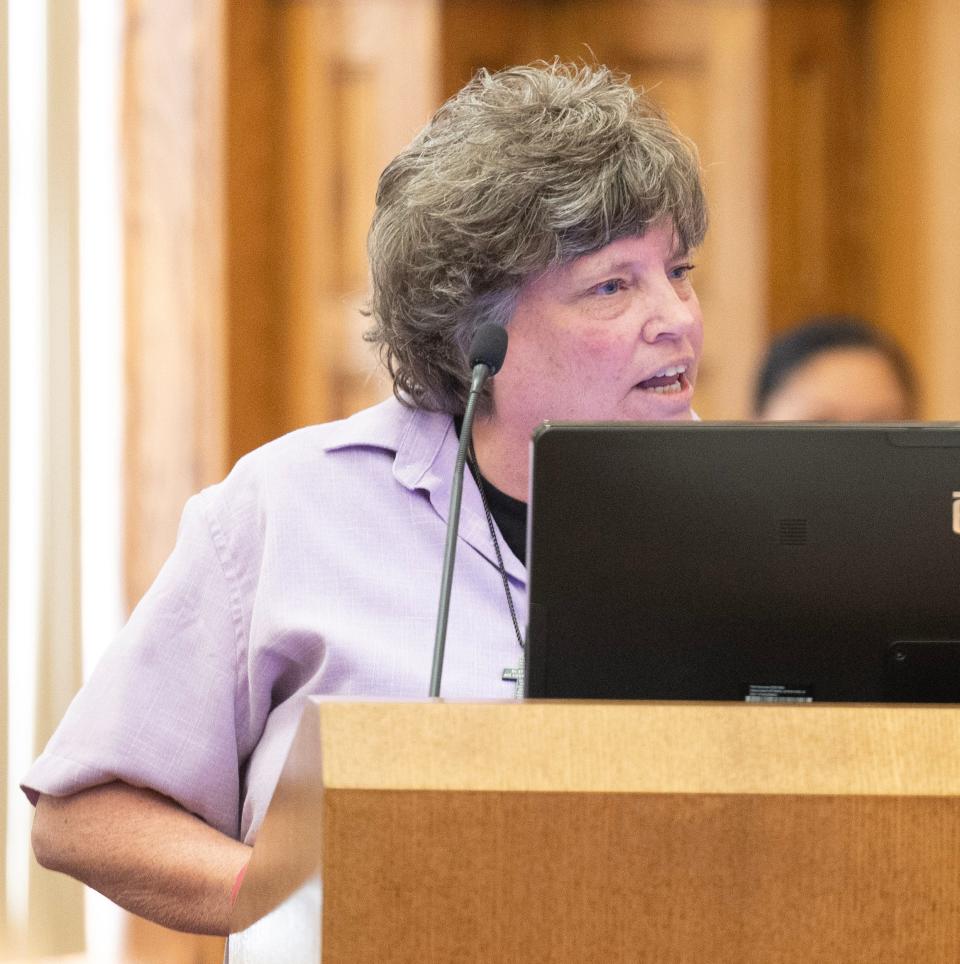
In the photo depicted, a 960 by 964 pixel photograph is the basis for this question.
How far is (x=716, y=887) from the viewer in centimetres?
71

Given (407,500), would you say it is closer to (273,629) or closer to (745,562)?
(273,629)

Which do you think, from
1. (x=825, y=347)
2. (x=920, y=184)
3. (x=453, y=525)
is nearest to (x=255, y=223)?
(x=825, y=347)

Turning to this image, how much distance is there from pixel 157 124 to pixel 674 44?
1.24 m

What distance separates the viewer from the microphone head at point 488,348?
128 centimetres

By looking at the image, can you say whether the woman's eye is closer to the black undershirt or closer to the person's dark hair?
the black undershirt

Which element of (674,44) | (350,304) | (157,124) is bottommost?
(350,304)

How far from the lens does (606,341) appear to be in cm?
147

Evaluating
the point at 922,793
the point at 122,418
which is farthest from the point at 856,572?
the point at 122,418

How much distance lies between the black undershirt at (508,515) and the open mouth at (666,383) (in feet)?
0.58

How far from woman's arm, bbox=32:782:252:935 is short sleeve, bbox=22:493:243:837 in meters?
0.02

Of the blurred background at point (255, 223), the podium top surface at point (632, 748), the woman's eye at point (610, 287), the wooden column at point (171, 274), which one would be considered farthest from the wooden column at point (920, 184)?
the podium top surface at point (632, 748)

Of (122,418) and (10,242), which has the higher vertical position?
(10,242)

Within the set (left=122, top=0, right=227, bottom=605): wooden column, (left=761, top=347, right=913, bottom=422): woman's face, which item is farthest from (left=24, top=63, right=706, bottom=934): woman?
(left=122, top=0, right=227, bottom=605): wooden column

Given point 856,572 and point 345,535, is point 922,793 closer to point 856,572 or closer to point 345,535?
point 856,572
